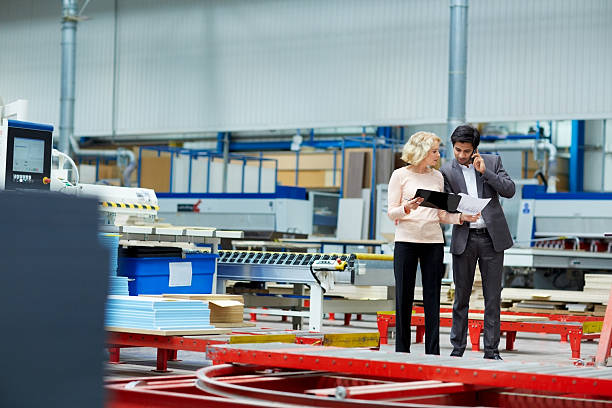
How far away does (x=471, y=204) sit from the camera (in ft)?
17.1

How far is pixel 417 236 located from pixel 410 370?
1720 mm

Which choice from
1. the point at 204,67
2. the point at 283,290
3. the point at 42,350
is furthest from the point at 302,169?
the point at 42,350

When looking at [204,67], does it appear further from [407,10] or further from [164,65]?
[407,10]

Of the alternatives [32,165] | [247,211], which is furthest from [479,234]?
[247,211]

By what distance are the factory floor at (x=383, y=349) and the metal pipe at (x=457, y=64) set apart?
320 cm

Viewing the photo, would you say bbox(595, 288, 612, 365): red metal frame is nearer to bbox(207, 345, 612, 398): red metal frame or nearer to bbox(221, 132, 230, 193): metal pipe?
bbox(207, 345, 612, 398): red metal frame

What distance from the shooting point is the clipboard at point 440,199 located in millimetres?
5145

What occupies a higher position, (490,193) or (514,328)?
(490,193)

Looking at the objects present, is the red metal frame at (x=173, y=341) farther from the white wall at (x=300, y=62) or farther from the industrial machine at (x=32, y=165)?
the white wall at (x=300, y=62)

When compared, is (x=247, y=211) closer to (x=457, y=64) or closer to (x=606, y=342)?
(x=457, y=64)

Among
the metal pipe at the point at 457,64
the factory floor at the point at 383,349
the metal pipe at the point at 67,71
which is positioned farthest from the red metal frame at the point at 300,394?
the metal pipe at the point at 67,71

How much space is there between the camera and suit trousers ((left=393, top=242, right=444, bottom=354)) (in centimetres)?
541

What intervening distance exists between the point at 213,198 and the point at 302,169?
4.28m

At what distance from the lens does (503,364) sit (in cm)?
382
